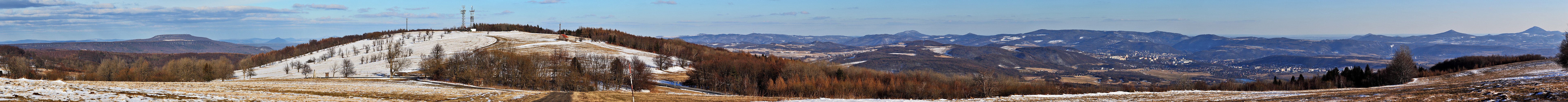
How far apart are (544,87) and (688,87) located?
47.5ft

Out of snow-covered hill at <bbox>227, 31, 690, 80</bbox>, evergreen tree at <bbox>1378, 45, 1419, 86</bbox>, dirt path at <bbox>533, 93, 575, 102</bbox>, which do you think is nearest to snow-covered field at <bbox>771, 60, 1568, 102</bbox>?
dirt path at <bbox>533, 93, 575, 102</bbox>

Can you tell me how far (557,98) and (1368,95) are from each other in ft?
118

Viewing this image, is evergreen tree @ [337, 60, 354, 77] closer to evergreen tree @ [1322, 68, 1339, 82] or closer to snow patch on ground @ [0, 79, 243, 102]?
snow patch on ground @ [0, 79, 243, 102]

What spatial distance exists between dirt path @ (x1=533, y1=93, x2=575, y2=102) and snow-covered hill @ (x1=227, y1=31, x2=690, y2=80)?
134 feet

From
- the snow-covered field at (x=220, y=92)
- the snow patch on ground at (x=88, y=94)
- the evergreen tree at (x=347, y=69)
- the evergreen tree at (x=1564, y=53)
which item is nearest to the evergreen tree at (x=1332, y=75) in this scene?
the evergreen tree at (x=1564, y=53)

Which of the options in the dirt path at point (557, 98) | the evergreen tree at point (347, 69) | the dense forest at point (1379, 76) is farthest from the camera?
the evergreen tree at point (347, 69)

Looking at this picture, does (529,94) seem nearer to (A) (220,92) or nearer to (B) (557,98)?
(B) (557,98)

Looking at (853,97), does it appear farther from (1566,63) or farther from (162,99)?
(1566,63)

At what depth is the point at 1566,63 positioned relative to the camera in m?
55.6

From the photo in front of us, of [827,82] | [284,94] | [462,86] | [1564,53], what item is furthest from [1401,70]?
[284,94]

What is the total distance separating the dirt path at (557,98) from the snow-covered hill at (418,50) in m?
40.8

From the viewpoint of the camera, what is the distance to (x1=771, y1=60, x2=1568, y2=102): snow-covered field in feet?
86.3

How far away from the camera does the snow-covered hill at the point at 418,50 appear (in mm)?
82125

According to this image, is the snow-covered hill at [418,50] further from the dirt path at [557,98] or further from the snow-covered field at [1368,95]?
the snow-covered field at [1368,95]
